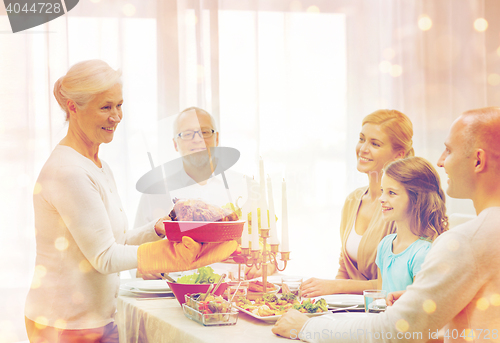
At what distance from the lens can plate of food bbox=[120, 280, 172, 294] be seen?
3.64ft

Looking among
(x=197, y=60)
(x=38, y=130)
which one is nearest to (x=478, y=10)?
(x=197, y=60)

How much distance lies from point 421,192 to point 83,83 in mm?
924

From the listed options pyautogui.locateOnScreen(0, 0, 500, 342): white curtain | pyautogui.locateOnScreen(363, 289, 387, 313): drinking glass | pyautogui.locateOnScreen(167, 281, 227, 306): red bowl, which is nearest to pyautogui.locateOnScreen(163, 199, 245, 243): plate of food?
pyautogui.locateOnScreen(167, 281, 227, 306): red bowl

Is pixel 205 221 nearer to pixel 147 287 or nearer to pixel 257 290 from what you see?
pixel 257 290

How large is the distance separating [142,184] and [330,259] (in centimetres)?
106

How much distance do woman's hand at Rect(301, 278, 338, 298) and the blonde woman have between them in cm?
30

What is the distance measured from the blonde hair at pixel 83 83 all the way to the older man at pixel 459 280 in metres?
0.70

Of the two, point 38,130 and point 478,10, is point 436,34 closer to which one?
point 478,10

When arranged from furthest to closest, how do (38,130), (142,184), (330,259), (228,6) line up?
(330,259) < (228,6) < (142,184) < (38,130)

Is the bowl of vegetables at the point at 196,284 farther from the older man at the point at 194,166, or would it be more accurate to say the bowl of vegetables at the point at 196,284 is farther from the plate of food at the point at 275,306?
the older man at the point at 194,166

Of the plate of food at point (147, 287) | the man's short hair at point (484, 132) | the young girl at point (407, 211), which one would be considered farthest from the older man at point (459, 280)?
the plate of food at point (147, 287)

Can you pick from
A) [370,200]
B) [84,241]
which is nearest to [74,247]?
[84,241]

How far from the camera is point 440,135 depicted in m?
2.22

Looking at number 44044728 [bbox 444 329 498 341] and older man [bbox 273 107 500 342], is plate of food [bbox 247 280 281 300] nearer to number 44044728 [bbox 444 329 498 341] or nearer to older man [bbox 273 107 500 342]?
older man [bbox 273 107 500 342]
